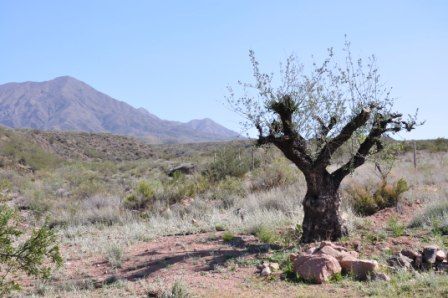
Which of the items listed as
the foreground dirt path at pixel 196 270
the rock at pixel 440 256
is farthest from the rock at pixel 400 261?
the foreground dirt path at pixel 196 270

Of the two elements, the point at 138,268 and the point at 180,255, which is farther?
the point at 180,255

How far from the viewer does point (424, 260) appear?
A: 845cm

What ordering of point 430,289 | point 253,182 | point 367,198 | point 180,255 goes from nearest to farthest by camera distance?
point 430,289 → point 180,255 → point 367,198 → point 253,182

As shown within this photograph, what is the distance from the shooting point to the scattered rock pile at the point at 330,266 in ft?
26.4

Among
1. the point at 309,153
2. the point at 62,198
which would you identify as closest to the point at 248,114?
the point at 309,153

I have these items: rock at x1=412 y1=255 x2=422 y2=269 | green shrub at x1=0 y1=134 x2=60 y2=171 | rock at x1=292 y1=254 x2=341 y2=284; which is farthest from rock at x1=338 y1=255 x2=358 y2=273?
green shrub at x1=0 y1=134 x2=60 y2=171

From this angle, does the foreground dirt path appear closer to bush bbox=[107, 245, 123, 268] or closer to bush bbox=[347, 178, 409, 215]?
bush bbox=[107, 245, 123, 268]

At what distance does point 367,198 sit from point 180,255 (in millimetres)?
6158

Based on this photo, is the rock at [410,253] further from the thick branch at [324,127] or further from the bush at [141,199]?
the bush at [141,199]

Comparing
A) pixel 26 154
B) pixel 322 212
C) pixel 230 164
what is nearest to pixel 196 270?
pixel 322 212

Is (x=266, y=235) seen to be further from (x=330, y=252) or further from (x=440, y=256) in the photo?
(x=440, y=256)

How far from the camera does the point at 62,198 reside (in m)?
23.4

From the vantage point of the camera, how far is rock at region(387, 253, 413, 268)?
8.42 metres

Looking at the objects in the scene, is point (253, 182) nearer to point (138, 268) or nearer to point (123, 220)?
point (123, 220)
